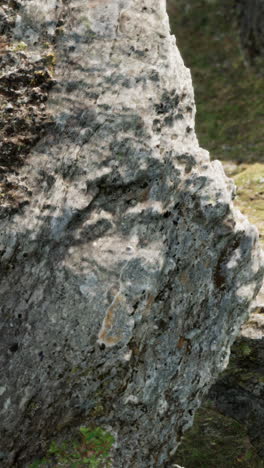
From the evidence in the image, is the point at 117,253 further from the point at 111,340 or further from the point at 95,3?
the point at 95,3

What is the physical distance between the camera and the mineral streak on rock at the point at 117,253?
6.93m

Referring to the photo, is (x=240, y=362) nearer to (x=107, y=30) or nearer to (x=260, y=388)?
(x=260, y=388)

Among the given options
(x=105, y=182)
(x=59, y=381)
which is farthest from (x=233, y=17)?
(x=59, y=381)

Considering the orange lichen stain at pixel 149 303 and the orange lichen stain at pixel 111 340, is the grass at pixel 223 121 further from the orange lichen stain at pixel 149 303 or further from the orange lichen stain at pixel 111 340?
the orange lichen stain at pixel 111 340

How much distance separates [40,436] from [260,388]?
4.76 metres

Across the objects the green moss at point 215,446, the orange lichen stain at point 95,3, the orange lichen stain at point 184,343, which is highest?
the orange lichen stain at point 95,3

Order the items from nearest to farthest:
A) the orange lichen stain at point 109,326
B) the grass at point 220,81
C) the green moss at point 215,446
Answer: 1. the orange lichen stain at point 109,326
2. the green moss at point 215,446
3. the grass at point 220,81

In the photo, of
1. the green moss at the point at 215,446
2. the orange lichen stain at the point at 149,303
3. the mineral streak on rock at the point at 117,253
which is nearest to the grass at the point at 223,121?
the green moss at the point at 215,446

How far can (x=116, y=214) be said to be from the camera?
7371 millimetres

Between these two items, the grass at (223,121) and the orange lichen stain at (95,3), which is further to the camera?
the grass at (223,121)

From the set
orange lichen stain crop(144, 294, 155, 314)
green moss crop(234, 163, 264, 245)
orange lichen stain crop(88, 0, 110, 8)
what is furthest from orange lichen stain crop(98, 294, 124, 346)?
green moss crop(234, 163, 264, 245)

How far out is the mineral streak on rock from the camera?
22.7 feet

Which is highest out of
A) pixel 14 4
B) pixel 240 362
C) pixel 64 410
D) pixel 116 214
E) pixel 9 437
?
pixel 14 4

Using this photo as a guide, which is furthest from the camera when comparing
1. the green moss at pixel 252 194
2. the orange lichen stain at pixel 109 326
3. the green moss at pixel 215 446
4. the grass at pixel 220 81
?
the grass at pixel 220 81
